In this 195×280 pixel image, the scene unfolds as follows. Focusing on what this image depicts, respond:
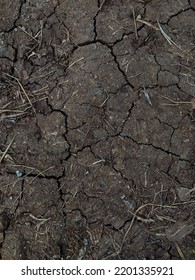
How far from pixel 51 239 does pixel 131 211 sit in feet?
2.11

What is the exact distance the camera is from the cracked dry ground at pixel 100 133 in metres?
4.23

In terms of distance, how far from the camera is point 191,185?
4.22 m

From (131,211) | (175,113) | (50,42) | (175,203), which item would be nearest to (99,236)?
(131,211)

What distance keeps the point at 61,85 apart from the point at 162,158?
956 mm

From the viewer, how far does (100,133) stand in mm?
4297

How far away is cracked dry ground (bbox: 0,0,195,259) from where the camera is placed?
423cm

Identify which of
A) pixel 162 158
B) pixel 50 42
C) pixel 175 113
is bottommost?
pixel 162 158
